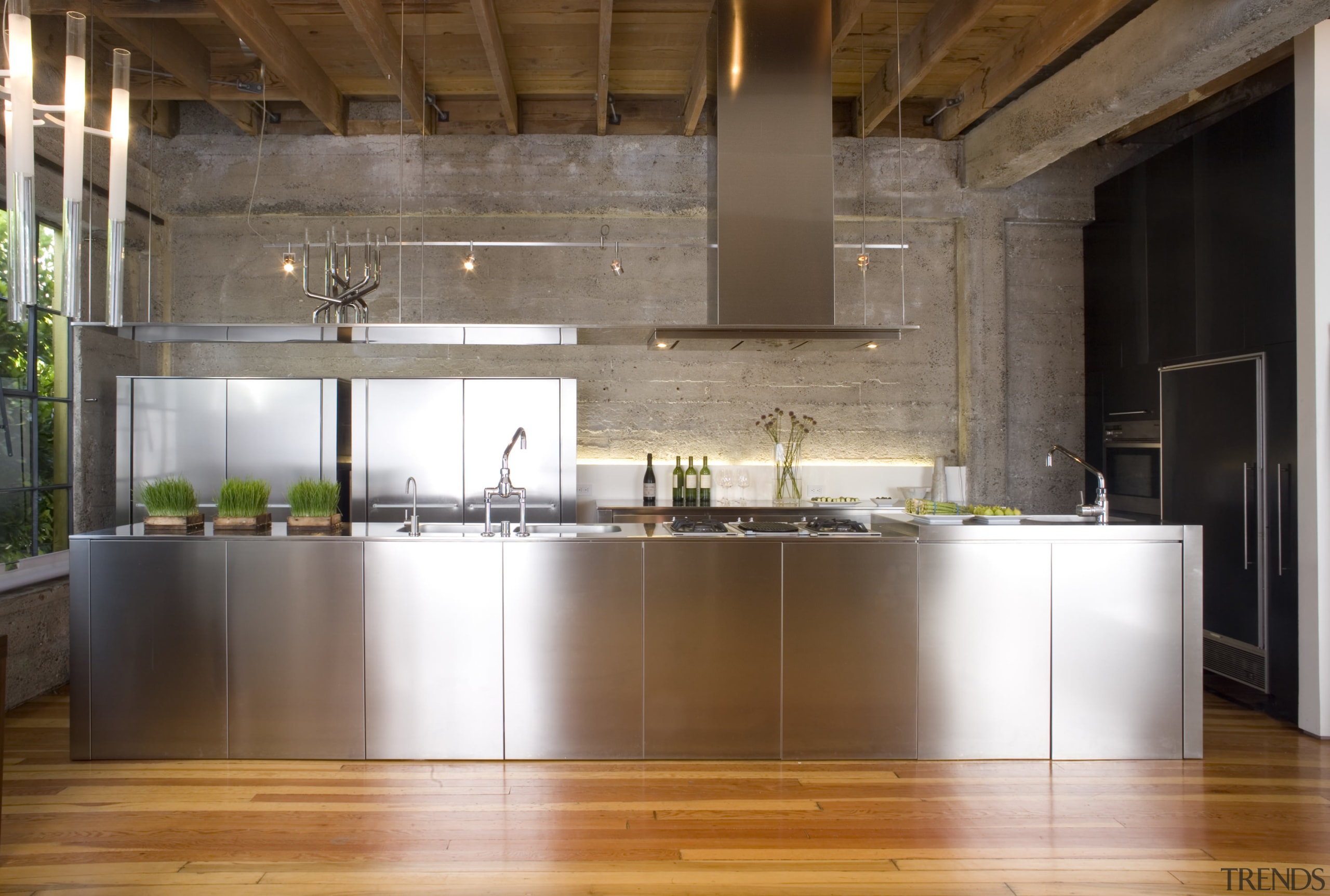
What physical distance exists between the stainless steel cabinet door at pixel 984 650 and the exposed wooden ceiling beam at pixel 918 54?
2817 millimetres

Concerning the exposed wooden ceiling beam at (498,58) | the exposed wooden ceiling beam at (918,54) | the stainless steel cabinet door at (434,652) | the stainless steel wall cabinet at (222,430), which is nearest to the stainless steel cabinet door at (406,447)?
the stainless steel wall cabinet at (222,430)

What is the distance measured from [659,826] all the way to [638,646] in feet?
2.81

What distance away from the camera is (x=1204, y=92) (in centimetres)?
512

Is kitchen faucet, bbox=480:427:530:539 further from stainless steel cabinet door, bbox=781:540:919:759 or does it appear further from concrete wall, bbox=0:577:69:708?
concrete wall, bbox=0:577:69:708

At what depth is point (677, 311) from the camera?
21.1 ft

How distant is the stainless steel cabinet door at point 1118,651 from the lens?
148 inches

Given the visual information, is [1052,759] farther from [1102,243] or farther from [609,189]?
[609,189]

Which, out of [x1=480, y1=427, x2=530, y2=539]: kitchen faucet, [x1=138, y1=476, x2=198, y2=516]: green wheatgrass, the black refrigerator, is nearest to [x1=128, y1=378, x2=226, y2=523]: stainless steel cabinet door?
[x1=138, y1=476, x2=198, y2=516]: green wheatgrass

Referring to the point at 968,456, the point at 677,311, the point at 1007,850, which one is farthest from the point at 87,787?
the point at 968,456

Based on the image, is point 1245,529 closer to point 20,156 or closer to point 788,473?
point 788,473

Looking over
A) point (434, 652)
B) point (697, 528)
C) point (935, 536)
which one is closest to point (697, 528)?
point (697, 528)

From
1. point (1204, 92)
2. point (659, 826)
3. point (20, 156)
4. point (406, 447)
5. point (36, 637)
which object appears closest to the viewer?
A: point (20, 156)

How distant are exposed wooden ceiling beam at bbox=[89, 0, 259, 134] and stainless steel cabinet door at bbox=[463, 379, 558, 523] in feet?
8.17

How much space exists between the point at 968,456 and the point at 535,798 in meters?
4.33
